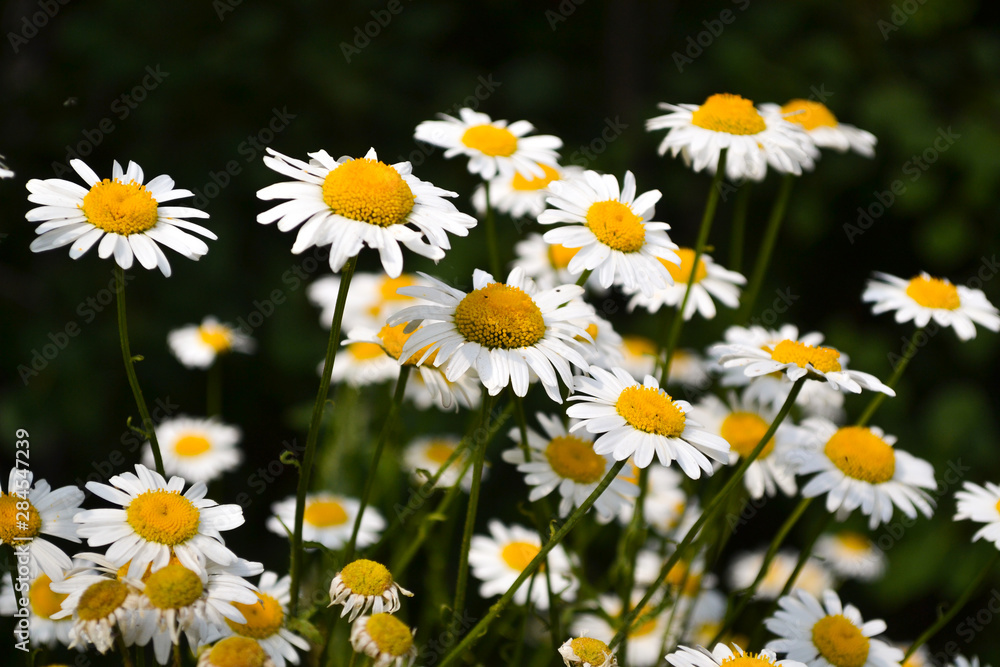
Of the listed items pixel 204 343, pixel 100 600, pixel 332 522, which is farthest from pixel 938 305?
pixel 204 343

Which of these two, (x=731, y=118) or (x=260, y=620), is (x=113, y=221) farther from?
(x=731, y=118)

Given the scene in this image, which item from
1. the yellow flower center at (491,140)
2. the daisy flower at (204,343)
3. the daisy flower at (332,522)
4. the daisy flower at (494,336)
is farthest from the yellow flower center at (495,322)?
the daisy flower at (204,343)

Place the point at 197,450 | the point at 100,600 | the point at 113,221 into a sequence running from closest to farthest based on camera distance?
1. the point at 100,600
2. the point at 113,221
3. the point at 197,450

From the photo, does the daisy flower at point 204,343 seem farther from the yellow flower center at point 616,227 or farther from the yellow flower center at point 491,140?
the yellow flower center at point 616,227

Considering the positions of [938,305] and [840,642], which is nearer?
[840,642]

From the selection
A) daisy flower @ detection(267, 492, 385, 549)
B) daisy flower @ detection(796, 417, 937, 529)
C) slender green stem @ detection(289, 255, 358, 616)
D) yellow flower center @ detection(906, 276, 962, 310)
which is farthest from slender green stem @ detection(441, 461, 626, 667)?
yellow flower center @ detection(906, 276, 962, 310)

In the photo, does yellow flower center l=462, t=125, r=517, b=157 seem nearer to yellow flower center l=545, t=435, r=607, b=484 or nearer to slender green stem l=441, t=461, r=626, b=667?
yellow flower center l=545, t=435, r=607, b=484
